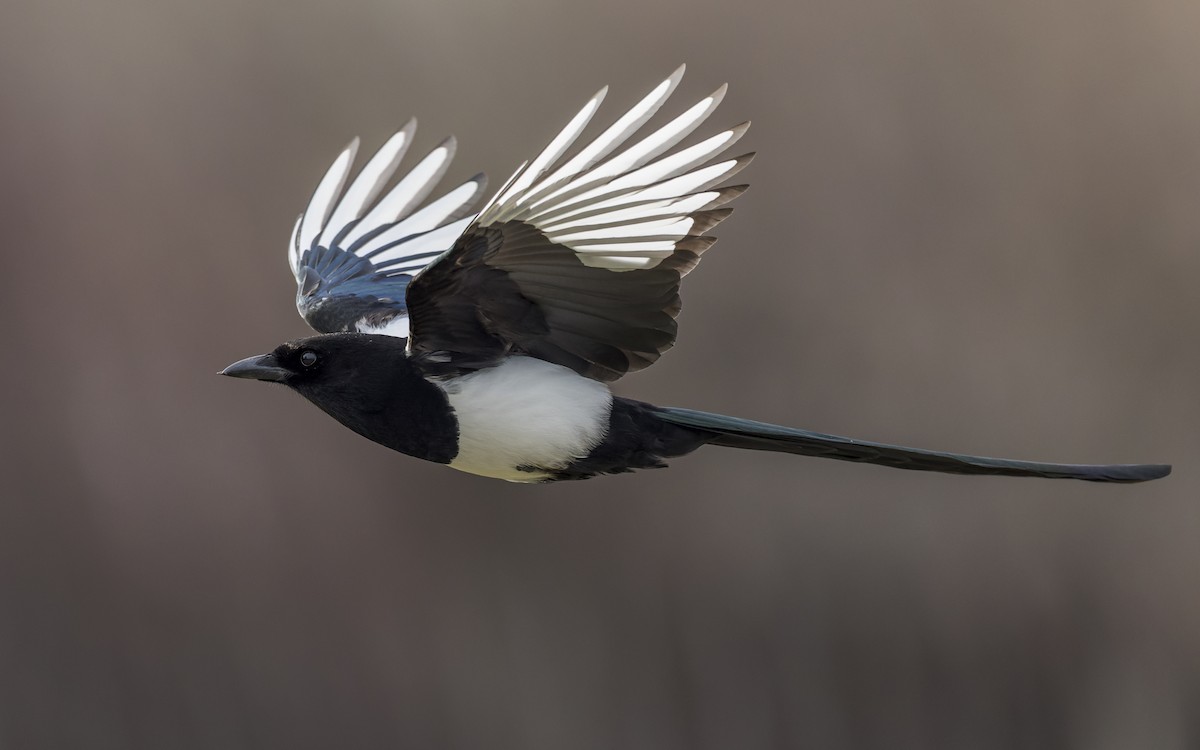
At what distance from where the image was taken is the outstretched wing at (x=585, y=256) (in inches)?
45.8

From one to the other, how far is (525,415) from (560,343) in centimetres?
8

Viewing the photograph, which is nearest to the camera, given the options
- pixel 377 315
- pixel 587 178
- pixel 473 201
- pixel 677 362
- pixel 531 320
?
pixel 587 178

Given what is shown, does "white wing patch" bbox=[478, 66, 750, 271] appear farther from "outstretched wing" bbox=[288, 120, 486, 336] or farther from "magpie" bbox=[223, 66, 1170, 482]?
"outstretched wing" bbox=[288, 120, 486, 336]

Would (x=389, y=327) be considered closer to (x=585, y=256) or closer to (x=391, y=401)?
(x=391, y=401)

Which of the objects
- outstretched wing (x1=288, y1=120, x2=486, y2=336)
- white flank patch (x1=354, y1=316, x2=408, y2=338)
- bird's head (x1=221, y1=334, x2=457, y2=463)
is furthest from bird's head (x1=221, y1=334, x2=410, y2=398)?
outstretched wing (x1=288, y1=120, x2=486, y2=336)

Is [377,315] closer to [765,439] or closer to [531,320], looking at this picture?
[531,320]

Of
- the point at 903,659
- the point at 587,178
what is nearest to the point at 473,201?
the point at 587,178

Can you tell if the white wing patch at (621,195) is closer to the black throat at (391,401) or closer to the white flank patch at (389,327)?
the black throat at (391,401)

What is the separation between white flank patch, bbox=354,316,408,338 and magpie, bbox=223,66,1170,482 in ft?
0.68

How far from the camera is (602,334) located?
1318mm

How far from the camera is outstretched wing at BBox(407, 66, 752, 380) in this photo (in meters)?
1.16

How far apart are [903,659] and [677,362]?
32.1 inches

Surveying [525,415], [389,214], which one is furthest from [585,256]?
[389,214]

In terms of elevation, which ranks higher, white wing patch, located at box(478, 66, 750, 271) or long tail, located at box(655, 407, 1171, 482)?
white wing patch, located at box(478, 66, 750, 271)
